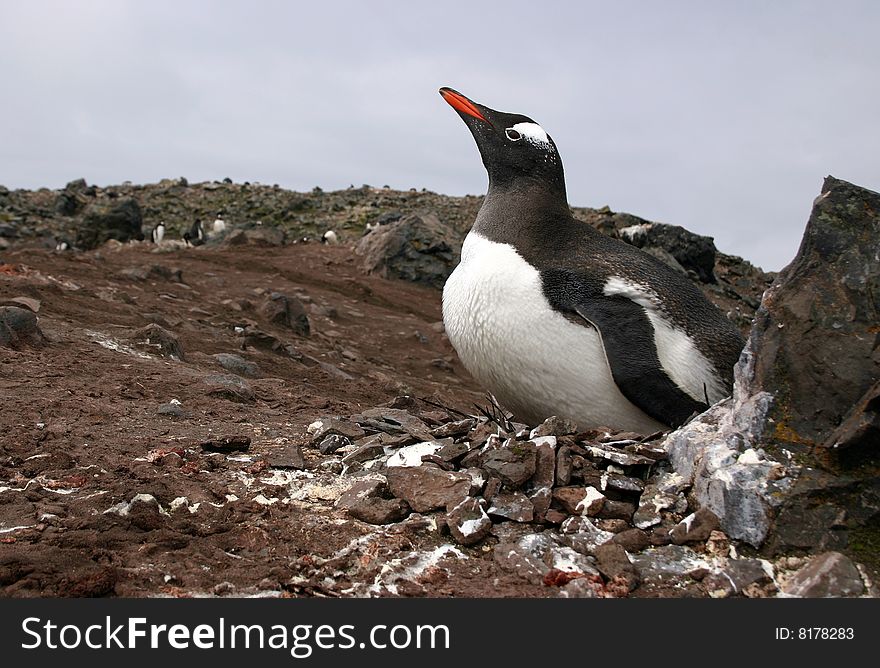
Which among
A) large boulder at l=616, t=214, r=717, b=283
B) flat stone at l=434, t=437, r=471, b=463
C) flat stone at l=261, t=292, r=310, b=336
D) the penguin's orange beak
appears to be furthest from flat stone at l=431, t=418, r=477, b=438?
large boulder at l=616, t=214, r=717, b=283

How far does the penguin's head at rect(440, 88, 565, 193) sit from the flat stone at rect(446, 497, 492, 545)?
2495 mm

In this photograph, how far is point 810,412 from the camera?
336 cm

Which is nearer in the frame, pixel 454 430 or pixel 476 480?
pixel 476 480

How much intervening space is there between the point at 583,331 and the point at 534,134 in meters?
1.52

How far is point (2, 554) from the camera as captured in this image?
2.94m

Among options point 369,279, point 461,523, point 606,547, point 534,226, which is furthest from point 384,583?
point 369,279

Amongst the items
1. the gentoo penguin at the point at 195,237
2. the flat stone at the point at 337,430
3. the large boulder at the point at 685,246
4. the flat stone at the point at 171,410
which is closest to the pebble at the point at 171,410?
the flat stone at the point at 171,410

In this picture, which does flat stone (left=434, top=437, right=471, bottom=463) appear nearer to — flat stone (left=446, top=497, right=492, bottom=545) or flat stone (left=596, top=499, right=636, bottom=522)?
flat stone (left=446, top=497, right=492, bottom=545)

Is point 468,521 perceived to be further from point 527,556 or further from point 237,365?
Result: point 237,365

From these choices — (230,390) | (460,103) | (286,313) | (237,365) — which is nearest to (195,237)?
(286,313)

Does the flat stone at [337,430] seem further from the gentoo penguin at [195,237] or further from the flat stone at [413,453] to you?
the gentoo penguin at [195,237]

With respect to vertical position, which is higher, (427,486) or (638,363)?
(638,363)

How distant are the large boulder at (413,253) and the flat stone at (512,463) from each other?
1505 cm
